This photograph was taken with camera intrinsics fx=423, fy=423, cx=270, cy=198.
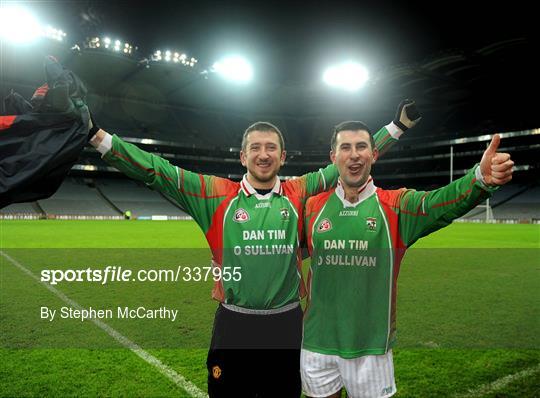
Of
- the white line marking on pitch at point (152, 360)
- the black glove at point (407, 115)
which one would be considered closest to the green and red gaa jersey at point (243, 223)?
the black glove at point (407, 115)

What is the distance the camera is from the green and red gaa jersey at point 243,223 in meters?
2.61

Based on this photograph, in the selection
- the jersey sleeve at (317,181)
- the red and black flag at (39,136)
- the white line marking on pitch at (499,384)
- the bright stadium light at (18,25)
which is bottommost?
the white line marking on pitch at (499,384)

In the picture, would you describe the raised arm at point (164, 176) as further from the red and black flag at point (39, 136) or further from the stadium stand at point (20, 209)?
the stadium stand at point (20, 209)

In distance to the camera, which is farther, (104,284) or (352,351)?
(104,284)

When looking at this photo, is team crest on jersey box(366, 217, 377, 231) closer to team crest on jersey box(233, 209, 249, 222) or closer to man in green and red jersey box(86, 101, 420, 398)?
man in green and red jersey box(86, 101, 420, 398)

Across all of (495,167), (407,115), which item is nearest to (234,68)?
(407,115)

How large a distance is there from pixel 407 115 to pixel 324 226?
163cm

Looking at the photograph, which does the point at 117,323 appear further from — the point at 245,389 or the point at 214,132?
the point at 214,132

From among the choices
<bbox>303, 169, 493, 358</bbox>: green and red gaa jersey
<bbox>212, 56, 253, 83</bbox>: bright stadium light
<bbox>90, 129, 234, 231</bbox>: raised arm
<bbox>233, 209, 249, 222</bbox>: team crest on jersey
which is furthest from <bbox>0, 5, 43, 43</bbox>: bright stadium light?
<bbox>303, 169, 493, 358</bbox>: green and red gaa jersey

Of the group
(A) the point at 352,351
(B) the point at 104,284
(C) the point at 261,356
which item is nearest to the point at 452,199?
(A) the point at 352,351

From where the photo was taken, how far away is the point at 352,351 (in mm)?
2479

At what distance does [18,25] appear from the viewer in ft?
111

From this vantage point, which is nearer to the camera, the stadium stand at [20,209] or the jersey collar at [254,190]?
the jersey collar at [254,190]

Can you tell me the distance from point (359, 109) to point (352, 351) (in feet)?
185
